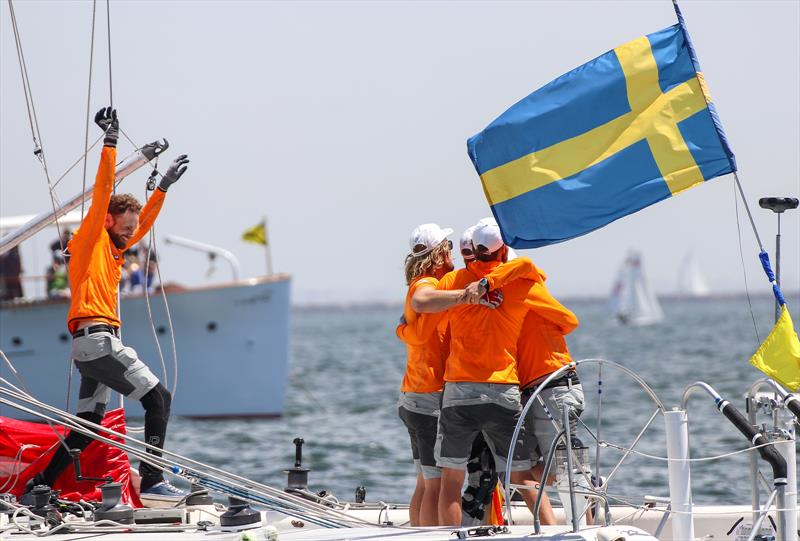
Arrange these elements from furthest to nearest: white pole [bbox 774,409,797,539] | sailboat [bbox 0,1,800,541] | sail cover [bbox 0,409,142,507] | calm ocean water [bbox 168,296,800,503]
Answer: calm ocean water [bbox 168,296,800,503]
sail cover [bbox 0,409,142,507]
sailboat [bbox 0,1,800,541]
white pole [bbox 774,409,797,539]

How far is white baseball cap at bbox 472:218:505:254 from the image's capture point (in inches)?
235

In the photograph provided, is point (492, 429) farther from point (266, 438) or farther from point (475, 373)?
point (266, 438)

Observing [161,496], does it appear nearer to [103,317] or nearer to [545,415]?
[103,317]

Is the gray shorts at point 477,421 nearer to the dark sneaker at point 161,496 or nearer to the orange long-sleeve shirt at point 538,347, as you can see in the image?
the orange long-sleeve shirt at point 538,347

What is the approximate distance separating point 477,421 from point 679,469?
3.75 feet

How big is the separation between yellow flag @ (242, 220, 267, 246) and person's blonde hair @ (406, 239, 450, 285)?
2064 centimetres

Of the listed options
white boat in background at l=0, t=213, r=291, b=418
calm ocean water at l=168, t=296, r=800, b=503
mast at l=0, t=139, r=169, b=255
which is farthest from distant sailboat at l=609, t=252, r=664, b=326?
mast at l=0, t=139, r=169, b=255

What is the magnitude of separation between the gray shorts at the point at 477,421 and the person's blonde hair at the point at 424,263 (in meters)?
0.59

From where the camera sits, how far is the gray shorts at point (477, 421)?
582 cm

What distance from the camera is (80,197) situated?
723cm

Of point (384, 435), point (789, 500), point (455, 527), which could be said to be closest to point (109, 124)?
point (455, 527)

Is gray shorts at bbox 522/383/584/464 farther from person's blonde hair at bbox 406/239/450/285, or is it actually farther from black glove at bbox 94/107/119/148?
black glove at bbox 94/107/119/148

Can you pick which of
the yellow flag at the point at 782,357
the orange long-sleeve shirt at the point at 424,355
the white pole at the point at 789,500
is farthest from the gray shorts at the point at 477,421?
the white pole at the point at 789,500

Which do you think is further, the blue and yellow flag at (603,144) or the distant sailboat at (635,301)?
the distant sailboat at (635,301)
